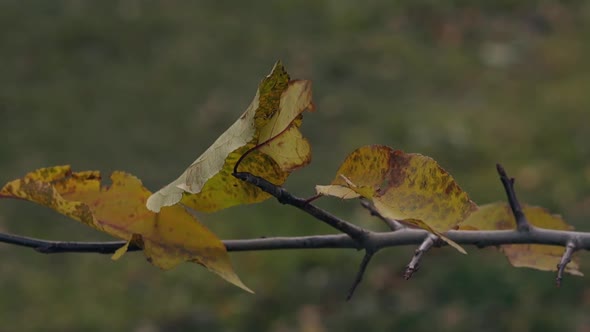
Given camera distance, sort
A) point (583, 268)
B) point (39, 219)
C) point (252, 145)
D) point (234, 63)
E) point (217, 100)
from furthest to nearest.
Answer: point (234, 63), point (217, 100), point (39, 219), point (583, 268), point (252, 145)

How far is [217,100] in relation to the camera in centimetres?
531

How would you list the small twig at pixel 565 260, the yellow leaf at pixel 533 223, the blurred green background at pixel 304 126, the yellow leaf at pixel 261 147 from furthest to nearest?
the blurred green background at pixel 304 126 → the yellow leaf at pixel 533 223 → the small twig at pixel 565 260 → the yellow leaf at pixel 261 147

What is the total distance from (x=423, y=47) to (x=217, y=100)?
1466 mm

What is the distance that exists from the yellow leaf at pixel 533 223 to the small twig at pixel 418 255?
5.5 inches

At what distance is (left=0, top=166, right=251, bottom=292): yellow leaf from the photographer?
938 mm

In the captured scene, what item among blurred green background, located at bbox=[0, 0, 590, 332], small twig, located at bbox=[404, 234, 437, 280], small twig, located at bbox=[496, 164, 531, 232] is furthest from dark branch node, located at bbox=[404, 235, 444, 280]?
blurred green background, located at bbox=[0, 0, 590, 332]

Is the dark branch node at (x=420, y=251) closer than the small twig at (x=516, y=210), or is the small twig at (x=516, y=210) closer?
the dark branch node at (x=420, y=251)

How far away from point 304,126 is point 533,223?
3.91 meters

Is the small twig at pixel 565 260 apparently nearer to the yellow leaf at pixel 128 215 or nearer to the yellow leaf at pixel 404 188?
the yellow leaf at pixel 404 188

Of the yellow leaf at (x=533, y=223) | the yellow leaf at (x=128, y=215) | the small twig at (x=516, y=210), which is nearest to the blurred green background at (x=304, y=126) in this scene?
the yellow leaf at (x=533, y=223)

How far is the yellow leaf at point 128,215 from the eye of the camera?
0.94 m

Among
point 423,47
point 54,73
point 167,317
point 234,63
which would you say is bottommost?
point 167,317

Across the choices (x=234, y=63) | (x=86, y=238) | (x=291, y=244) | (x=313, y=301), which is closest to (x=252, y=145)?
(x=291, y=244)

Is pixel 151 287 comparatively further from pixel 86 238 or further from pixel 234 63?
pixel 234 63
